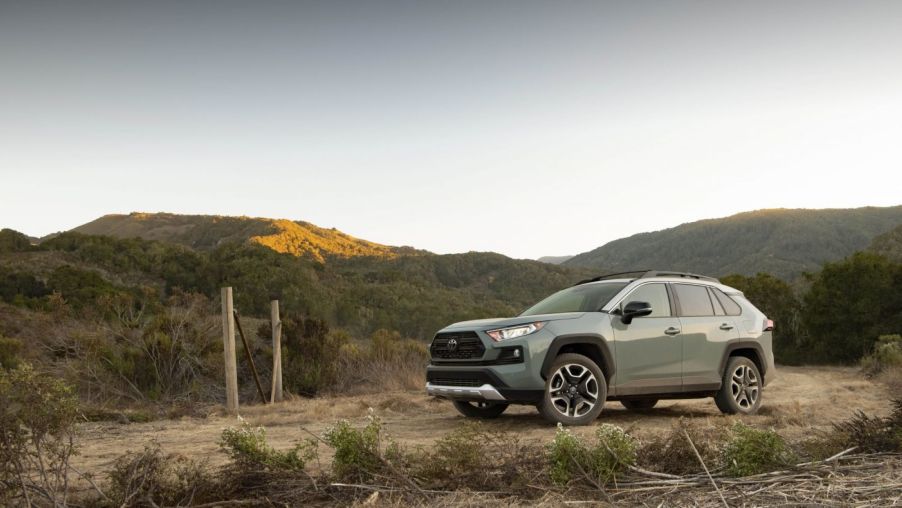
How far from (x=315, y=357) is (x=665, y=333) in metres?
10.7

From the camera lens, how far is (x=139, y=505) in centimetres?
481

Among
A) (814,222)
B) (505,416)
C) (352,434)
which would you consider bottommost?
(505,416)

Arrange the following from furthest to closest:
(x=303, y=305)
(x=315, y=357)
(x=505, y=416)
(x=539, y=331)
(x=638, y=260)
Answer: (x=638, y=260), (x=303, y=305), (x=315, y=357), (x=505, y=416), (x=539, y=331)

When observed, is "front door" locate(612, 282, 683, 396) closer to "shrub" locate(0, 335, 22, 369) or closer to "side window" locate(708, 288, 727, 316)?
"side window" locate(708, 288, 727, 316)

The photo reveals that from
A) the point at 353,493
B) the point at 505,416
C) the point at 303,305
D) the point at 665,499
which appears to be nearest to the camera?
the point at 665,499

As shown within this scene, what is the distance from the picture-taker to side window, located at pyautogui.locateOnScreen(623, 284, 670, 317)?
9.34 metres

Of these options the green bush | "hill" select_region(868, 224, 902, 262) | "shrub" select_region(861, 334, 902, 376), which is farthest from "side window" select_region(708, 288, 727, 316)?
"hill" select_region(868, 224, 902, 262)

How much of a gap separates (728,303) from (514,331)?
360 cm

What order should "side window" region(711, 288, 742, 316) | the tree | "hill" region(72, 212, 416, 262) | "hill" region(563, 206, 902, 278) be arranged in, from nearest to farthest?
"side window" region(711, 288, 742, 316)
the tree
"hill" region(72, 212, 416, 262)
"hill" region(563, 206, 902, 278)

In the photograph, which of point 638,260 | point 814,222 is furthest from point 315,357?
point 814,222

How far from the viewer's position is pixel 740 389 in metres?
9.92

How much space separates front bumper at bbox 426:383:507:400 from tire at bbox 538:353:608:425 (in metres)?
0.57

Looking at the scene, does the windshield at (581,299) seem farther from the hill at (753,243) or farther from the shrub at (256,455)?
the hill at (753,243)

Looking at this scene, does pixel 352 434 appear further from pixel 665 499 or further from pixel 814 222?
pixel 814 222
